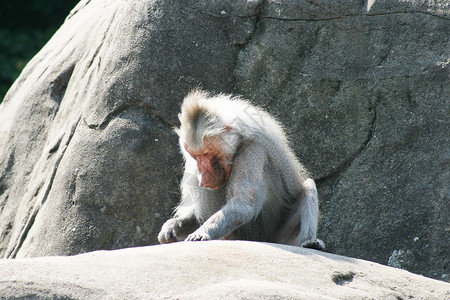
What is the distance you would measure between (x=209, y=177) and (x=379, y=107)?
6.24 ft

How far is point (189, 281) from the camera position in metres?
3.99

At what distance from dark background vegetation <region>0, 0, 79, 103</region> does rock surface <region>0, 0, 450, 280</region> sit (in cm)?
642

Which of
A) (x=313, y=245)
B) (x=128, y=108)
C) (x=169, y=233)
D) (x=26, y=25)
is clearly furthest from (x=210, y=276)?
(x=26, y=25)

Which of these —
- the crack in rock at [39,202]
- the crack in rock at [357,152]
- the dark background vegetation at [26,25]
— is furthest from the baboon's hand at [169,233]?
the dark background vegetation at [26,25]

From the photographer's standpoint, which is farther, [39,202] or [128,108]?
[39,202]

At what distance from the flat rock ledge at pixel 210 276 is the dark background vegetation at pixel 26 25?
29.3 ft

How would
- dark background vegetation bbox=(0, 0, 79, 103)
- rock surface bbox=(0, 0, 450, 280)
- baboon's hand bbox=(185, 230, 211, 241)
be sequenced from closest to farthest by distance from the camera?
baboon's hand bbox=(185, 230, 211, 241), rock surface bbox=(0, 0, 450, 280), dark background vegetation bbox=(0, 0, 79, 103)

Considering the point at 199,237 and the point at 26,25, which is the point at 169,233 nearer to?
the point at 199,237

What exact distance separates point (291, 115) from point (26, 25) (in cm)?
847

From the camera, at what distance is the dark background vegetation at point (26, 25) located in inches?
498

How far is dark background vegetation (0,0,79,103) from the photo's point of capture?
12641mm

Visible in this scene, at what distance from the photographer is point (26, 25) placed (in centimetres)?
1348

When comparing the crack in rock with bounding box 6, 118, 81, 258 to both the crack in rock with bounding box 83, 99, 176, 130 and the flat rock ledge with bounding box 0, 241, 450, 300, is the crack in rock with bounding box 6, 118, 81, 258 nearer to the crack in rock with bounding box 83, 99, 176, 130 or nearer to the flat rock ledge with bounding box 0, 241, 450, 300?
the crack in rock with bounding box 83, 99, 176, 130

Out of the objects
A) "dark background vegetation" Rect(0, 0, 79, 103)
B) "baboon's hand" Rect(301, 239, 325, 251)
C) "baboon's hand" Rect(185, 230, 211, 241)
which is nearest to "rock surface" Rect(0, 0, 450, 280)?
"baboon's hand" Rect(301, 239, 325, 251)
